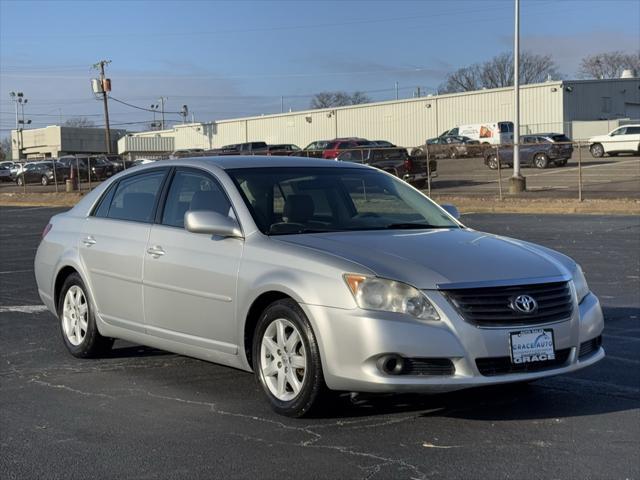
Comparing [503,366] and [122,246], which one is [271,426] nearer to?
[503,366]

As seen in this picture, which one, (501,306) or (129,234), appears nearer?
(501,306)

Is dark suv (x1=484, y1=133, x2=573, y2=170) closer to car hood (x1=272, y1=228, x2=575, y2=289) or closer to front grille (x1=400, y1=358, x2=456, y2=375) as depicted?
car hood (x1=272, y1=228, x2=575, y2=289)

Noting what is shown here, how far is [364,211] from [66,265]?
265 centimetres

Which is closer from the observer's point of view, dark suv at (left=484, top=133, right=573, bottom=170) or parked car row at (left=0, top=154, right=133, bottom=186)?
dark suv at (left=484, top=133, right=573, bottom=170)

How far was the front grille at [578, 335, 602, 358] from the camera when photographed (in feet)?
17.3

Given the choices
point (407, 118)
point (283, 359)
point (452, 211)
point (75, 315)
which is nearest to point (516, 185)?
point (452, 211)

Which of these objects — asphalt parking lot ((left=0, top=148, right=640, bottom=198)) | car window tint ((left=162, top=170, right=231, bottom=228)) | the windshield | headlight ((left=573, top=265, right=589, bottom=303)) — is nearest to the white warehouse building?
asphalt parking lot ((left=0, top=148, right=640, bottom=198))

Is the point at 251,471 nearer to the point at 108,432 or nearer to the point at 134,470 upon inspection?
the point at 134,470

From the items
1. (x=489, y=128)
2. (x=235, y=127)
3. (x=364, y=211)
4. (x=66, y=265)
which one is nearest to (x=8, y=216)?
(x=66, y=265)

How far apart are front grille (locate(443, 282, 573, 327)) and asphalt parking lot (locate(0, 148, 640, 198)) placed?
71.8ft

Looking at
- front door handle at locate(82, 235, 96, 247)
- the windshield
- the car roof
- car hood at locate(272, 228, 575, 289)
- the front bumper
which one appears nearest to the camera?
the front bumper

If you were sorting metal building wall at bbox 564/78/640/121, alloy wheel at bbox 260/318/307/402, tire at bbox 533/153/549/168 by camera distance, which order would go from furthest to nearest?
metal building wall at bbox 564/78/640/121 → tire at bbox 533/153/549/168 → alloy wheel at bbox 260/318/307/402

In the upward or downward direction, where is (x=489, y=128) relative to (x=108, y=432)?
upward

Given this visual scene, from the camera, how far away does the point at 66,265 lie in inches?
281
